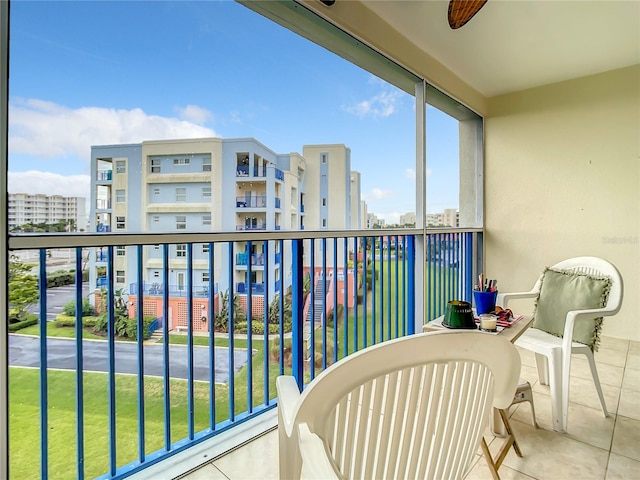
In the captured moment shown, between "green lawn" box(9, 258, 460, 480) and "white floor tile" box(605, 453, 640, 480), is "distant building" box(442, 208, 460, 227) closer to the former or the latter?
"white floor tile" box(605, 453, 640, 480)

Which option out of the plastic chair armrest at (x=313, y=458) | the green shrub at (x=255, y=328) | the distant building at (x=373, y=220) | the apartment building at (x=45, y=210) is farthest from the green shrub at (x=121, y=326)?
the distant building at (x=373, y=220)

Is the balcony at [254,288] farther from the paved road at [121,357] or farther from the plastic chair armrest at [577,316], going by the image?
the plastic chair armrest at [577,316]

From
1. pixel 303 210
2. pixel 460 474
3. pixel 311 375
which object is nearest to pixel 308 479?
pixel 460 474

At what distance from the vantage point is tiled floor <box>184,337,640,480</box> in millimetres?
1487

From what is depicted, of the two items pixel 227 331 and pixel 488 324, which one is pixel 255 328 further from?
pixel 488 324

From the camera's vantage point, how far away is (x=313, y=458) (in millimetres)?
591

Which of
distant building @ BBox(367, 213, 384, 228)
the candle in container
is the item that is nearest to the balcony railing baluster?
the candle in container

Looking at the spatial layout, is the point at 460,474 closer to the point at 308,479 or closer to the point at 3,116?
the point at 308,479

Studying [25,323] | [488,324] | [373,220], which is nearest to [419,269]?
[373,220]

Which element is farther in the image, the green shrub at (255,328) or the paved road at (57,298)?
the green shrub at (255,328)

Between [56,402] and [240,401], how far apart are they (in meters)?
0.98

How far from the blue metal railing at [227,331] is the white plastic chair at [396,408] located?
0.99 meters

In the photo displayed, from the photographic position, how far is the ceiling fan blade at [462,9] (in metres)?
1.97

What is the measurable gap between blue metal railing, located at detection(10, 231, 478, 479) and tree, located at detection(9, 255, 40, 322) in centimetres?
3
